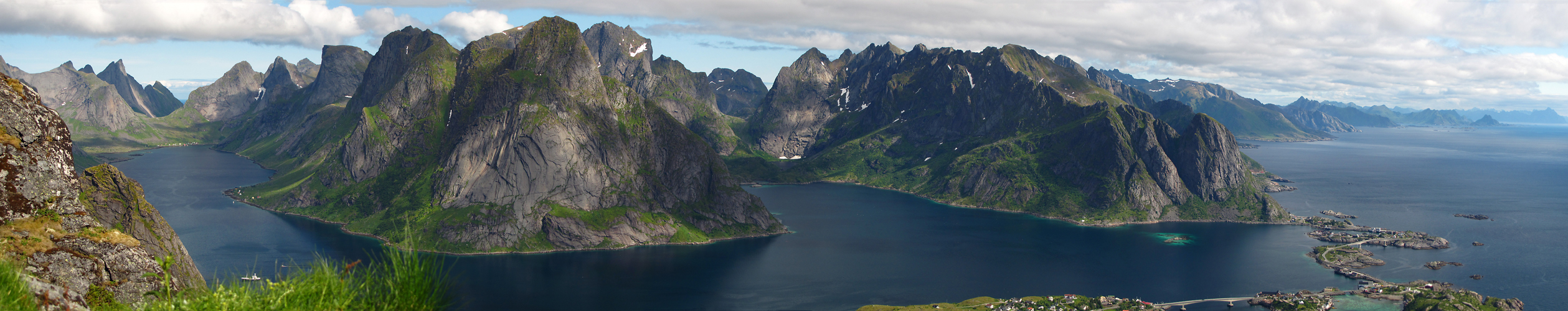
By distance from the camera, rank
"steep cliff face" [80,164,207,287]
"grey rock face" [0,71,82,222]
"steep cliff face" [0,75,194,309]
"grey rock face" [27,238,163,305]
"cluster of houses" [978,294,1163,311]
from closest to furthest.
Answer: "grey rock face" [27,238,163,305], "steep cliff face" [0,75,194,309], "grey rock face" [0,71,82,222], "steep cliff face" [80,164,207,287], "cluster of houses" [978,294,1163,311]

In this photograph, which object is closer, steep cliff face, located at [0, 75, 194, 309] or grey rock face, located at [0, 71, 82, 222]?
steep cliff face, located at [0, 75, 194, 309]

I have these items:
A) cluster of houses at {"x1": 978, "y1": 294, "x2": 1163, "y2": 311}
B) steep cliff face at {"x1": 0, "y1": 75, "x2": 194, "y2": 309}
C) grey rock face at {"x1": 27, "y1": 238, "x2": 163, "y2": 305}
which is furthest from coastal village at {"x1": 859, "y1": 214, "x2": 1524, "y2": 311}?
steep cliff face at {"x1": 0, "y1": 75, "x2": 194, "y2": 309}

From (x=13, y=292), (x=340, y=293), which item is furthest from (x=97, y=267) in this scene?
(x=340, y=293)

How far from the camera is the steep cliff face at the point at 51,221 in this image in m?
41.0

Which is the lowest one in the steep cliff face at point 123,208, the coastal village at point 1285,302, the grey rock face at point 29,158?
the coastal village at point 1285,302

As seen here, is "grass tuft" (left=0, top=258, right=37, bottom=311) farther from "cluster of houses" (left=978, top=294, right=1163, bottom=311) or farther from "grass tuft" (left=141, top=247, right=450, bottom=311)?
"cluster of houses" (left=978, top=294, right=1163, bottom=311)

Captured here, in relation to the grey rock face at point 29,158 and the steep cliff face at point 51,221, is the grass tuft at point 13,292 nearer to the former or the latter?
the steep cliff face at point 51,221

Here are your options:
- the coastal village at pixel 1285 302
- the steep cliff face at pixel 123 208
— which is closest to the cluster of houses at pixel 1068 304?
the coastal village at pixel 1285 302

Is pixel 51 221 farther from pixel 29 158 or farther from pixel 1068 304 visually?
pixel 1068 304

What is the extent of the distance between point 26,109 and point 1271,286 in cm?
20217

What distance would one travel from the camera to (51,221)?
142ft

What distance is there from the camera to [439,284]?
32.2 metres

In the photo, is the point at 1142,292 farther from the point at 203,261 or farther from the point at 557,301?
the point at 203,261

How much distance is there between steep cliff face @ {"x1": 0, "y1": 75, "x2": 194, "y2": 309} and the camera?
4097 cm
